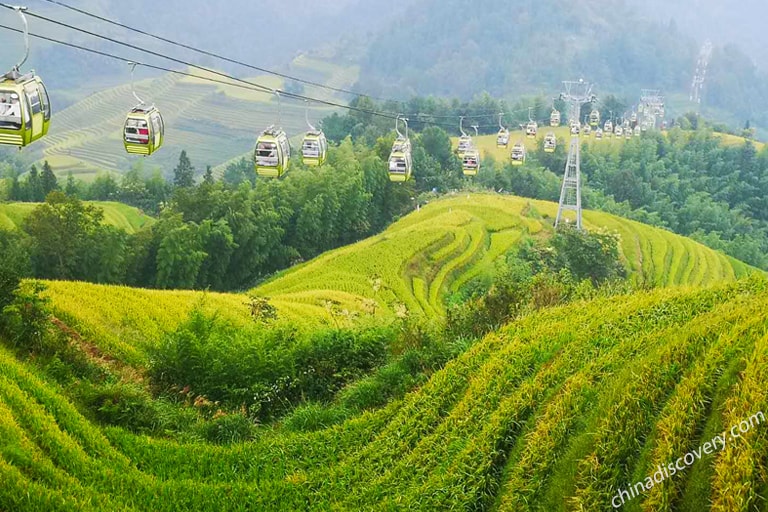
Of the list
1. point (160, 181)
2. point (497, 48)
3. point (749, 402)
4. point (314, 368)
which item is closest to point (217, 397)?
point (314, 368)

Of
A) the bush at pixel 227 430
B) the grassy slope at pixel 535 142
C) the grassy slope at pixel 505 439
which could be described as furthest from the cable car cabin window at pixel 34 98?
the grassy slope at pixel 535 142

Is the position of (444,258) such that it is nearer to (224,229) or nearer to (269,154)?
(224,229)

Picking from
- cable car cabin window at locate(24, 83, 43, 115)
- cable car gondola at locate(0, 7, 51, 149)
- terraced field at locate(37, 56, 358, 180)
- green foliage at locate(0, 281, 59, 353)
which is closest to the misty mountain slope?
terraced field at locate(37, 56, 358, 180)

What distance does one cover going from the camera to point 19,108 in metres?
9.35

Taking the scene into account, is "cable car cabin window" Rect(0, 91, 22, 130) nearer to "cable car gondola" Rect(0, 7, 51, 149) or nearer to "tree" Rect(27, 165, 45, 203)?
"cable car gondola" Rect(0, 7, 51, 149)

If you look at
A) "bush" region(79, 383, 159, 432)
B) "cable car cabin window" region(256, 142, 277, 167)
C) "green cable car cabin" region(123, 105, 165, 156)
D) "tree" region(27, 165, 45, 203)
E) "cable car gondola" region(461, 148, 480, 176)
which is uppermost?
"green cable car cabin" region(123, 105, 165, 156)

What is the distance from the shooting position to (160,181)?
61.6 m

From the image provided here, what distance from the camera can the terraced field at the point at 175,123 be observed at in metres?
104

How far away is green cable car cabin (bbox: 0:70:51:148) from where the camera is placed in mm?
9328

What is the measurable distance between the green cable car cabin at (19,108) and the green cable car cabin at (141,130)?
2867mm

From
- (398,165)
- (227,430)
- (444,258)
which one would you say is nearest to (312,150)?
(398,165)

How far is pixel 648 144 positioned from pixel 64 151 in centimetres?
7656

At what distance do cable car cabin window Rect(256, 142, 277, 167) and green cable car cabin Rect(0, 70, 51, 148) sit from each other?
5.49 metres

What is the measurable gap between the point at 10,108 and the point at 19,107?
111 millimetres
